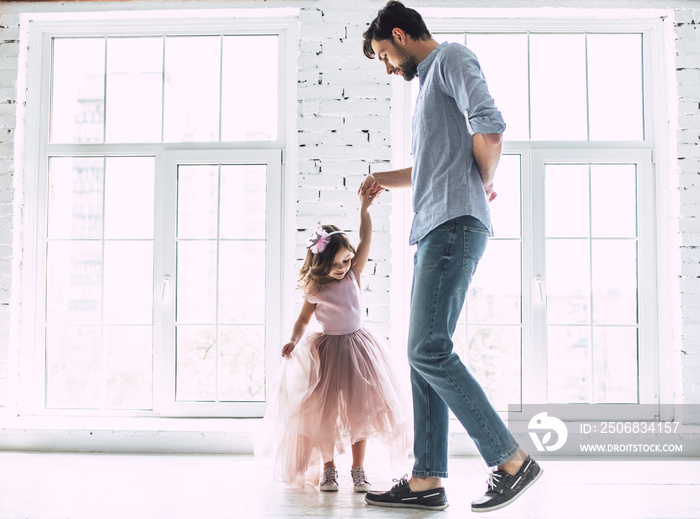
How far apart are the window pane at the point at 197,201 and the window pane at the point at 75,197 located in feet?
1.44

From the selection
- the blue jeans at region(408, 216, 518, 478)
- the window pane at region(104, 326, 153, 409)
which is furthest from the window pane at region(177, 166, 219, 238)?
the blue jeans at region(408, 216, 518, 478)

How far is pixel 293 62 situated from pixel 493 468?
2.20 meters

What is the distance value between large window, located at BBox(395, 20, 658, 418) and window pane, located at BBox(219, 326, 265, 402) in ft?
2.76

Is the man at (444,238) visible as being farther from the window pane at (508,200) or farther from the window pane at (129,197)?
the window pane at (129,197)

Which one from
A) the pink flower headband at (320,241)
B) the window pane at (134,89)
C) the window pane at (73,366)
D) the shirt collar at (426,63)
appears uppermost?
the window pane at (134,89)

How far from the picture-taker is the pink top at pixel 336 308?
91.0 inches

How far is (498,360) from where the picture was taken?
300 cm

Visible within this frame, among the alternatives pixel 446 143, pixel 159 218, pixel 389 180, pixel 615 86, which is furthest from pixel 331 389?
pixel 615 86

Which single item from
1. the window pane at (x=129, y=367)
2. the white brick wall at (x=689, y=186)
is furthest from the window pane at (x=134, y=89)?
the white brick wall at (x=689, y=186)

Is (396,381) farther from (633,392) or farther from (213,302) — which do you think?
(633,392)

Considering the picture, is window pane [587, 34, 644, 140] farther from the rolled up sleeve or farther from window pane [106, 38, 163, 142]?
window pane [106, 38, 163, 142]

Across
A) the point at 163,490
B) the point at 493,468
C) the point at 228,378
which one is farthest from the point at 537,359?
the point at 163,490

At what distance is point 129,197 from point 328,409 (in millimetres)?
1685

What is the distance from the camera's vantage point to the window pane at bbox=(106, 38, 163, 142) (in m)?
3.12
